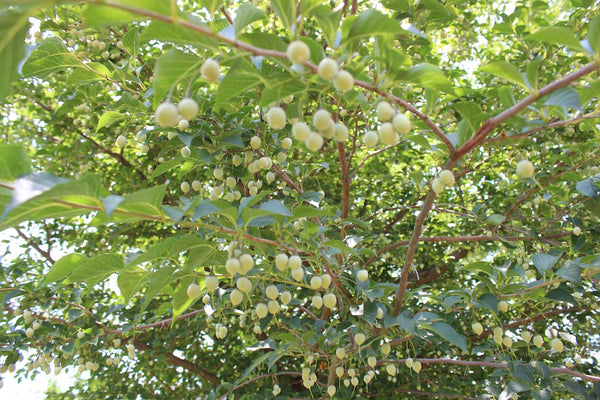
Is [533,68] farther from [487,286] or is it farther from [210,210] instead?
[487,286]

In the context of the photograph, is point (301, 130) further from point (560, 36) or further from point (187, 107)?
point (560, 36)

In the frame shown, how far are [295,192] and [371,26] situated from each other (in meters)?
1.40

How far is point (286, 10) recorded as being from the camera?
4.03ft

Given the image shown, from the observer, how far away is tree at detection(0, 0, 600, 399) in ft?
4.22

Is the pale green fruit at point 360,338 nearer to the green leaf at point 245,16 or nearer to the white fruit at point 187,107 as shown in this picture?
the white fruit at point 187,107

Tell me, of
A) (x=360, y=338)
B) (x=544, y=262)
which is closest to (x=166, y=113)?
(x=360, y=338)

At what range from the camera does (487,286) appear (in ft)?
7.34

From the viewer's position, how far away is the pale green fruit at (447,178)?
1.61 metres

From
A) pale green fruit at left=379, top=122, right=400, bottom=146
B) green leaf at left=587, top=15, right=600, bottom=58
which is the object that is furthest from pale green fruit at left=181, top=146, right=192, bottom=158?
green leaf at left=587, top=15, right=600, bottom=58

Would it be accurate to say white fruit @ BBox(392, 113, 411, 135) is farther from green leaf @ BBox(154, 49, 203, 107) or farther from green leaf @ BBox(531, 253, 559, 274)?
green leaf @ BBox(531, 253, 559, 274)

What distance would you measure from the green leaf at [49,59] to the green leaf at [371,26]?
147 centimetres

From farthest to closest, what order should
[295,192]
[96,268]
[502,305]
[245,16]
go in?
1. [295,192]
2. [502,305]
3. [96,268]
4. [245,16]

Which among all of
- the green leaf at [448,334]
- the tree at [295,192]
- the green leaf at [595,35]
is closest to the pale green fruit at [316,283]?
the tree at [295,192]

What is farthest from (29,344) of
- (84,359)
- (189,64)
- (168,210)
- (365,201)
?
(365,201)
